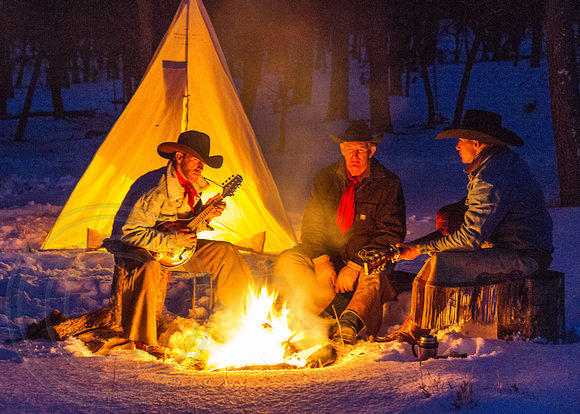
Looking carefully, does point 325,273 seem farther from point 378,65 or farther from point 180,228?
point 378,65

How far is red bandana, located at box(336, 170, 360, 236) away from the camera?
4.86m

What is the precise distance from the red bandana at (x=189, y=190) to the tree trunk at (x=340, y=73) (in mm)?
15765

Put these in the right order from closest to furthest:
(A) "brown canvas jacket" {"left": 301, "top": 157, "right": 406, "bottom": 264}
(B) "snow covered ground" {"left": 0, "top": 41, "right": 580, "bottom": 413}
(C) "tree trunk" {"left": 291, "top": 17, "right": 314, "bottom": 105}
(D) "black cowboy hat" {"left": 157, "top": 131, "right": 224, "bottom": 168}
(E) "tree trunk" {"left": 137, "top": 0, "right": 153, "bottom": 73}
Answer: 1. (B) "snow covered ground" {"left": 0, "top": 41, "right": 580, "bottom": 413}
2. (D) "black cowboy hat" {"left": 157, "top": 131, "right": 224, "bottom": 168}
3. (A) "brown canvas jacket" {"left": 301, "top": 157, "right": 406, "bottom": 264}
4. (E) "tree trunk" {"left": 137, "top": 0, "right": 153, "bottom": 73}
5. (C) "tree trunk" {"left": 291, "top": 17, "right": 314, "bottom": 105}

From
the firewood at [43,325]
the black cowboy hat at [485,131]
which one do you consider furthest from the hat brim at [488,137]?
the firewood at [43,325]

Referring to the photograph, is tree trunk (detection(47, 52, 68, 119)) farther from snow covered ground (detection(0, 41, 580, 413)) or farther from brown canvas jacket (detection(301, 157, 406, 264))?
brown canvas jacket (detection(301, 157, 406, 264))

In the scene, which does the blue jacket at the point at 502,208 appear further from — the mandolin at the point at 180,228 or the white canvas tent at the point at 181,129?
the white canvas tent at the point at 181,129

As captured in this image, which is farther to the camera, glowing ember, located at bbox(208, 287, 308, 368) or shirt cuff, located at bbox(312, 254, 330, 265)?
shirt cuff, located at bbox(312, 254, 330, 265)

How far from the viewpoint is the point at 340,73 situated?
20.2 meters

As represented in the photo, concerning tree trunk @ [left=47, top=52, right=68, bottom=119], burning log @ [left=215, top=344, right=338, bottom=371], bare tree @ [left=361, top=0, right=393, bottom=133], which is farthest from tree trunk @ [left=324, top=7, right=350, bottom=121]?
burning log @ [left=215, top=344, right=338, bottom=371]

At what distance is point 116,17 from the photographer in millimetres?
20078

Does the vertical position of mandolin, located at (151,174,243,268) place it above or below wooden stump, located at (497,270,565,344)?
above

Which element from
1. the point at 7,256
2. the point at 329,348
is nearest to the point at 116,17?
the point at 7,256

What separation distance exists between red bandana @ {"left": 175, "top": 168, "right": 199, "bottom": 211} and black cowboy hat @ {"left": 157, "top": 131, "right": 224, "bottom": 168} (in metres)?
0.17

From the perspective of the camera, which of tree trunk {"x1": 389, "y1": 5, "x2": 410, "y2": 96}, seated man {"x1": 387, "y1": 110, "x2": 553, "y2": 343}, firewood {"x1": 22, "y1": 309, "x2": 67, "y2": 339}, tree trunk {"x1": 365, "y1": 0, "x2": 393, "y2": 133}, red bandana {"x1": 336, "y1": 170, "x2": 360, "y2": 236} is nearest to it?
seated man {"x1": 387, "y1": 110, "x2": 553, "y2": 343}
